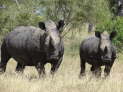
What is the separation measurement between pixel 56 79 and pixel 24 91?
215cm

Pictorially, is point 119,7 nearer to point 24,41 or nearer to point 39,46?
point 24,41

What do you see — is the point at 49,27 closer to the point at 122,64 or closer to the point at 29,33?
the point at 29,33

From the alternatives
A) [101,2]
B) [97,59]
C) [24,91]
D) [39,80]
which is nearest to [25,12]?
[101,2]

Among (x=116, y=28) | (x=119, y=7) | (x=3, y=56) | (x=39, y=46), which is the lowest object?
(x=116, y=28)

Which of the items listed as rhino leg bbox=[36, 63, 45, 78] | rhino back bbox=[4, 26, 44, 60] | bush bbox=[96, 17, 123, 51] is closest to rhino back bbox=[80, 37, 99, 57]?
rhino back bbox=[4, 26, 44, 60]

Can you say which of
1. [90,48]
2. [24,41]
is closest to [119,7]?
[90,48]

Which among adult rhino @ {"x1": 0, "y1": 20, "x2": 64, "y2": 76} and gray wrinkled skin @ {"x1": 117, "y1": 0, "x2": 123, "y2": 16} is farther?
gray wrinkled skin @ {"x1": 117, "y1": 0, "x2": 123, "y2": 16}

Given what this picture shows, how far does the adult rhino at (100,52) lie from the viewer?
14281 millimetres

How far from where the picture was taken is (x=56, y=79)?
12.0 metres

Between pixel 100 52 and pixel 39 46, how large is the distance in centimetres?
234

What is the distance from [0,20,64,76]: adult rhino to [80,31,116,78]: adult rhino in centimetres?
172

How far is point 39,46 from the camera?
523 inches

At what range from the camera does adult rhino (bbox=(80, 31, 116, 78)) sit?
1428 cm

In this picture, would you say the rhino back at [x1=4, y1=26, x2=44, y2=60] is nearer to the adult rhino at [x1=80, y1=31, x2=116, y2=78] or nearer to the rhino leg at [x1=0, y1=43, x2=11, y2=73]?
the rhino leg at [x1=0, y1=43, x2=11, y2=73]
